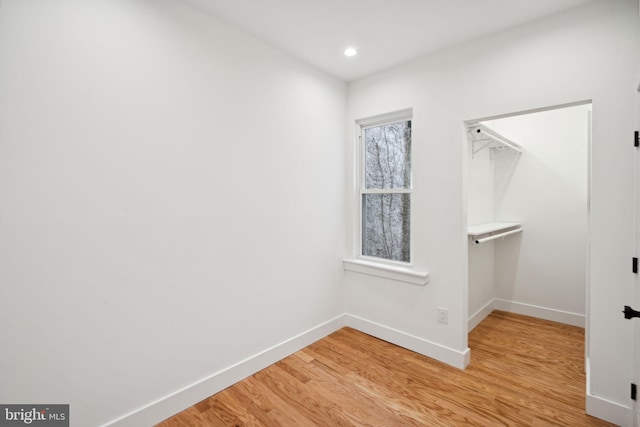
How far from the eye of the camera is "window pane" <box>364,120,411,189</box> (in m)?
2.90

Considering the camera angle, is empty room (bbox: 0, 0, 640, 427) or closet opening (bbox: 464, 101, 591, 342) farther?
closet opening (bbox: 464, 101, 591, 342)

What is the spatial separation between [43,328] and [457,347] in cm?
275

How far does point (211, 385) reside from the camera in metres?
2.07

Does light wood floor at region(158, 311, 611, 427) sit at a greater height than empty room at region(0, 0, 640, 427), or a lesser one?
lesser

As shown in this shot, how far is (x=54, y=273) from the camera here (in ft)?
4.82

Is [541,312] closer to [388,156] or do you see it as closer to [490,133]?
[490,133]

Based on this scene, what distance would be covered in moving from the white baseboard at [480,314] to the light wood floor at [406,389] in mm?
316

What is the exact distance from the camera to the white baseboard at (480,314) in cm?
315

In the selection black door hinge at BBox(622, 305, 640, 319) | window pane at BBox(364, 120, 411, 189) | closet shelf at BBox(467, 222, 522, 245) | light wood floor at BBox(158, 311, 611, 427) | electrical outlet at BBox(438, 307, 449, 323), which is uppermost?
window pane at BBox(364, 120, 411, 189)

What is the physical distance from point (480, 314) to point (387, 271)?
1.41 meters

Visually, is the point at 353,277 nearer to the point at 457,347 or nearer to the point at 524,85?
the point at 457,347

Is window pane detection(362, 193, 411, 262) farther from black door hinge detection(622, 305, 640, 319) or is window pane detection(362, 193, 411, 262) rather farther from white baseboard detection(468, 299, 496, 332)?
black door hinge detection(622, 305, 640, 319)

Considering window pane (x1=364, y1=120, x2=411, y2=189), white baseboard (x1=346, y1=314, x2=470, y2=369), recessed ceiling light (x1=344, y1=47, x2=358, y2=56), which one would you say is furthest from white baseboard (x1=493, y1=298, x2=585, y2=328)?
recessed ceiling light (x1=344, y1=47, x2=358, y2=56)

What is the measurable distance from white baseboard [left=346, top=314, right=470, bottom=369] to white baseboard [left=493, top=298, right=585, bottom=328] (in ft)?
5.17
